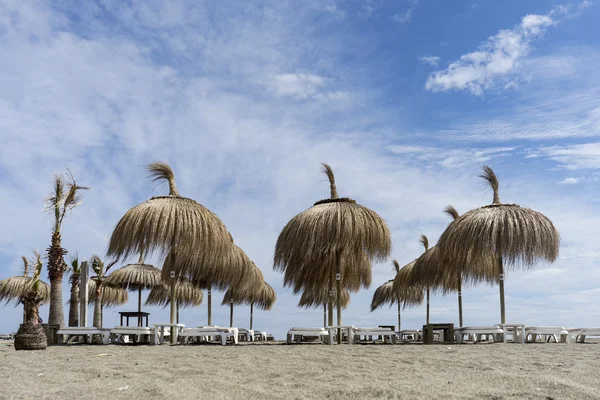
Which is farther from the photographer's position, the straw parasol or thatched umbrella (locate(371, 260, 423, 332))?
thatched umbrella (locate(371, 260, 423, 332))

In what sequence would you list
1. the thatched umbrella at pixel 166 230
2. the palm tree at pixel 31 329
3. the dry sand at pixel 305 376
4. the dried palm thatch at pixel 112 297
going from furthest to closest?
the dried palm thatch at pixel 112 297
the thatched umbrella at pixel 166 230
the palm tree at pixel 31 329
the dry sand at pixel 305 376

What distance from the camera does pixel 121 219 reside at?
1075cm

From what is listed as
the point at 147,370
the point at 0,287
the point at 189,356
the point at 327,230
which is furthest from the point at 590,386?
the point at 0,287

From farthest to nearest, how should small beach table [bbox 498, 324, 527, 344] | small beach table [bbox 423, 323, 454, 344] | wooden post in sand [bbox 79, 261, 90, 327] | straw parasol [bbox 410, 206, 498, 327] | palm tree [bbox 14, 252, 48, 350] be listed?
1. straw parasol [bbox 410, 206, 498, 327]
2. small beach table [bbox 423, 323, 454, 344]
3. wooden post in sand [bbox 79, 261, 90, 327]
4. small beach table [bbox 498, 324, 527, 344]
5. palm tree [bbox 14, 252, 48, 350]

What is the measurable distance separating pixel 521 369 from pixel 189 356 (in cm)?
397

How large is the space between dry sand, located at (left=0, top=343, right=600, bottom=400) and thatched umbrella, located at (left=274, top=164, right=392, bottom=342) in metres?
3.29

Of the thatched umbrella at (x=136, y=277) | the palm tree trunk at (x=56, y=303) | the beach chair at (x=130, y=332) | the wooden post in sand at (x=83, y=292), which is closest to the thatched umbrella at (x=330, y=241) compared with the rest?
the beach chair at (x=130, y=332)

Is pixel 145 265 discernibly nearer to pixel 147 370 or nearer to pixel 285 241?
pixel 285 241

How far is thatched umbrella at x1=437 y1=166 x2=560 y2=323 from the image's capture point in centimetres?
1088

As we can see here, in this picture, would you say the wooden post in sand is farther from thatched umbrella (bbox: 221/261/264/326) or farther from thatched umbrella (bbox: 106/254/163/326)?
thatched umbrella (bbox: 221/261/264/326)

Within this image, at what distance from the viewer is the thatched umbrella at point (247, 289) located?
15.8m

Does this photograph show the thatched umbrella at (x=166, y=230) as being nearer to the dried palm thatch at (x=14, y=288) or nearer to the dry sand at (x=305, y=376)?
the dry sand at (x=305, y=376)

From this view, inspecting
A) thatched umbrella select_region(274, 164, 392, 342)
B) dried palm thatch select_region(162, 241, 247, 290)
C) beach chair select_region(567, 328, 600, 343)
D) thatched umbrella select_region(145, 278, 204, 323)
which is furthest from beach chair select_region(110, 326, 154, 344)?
beach chair select_region(567, 328, 600, 343)

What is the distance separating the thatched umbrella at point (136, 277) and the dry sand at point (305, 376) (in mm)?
8792
